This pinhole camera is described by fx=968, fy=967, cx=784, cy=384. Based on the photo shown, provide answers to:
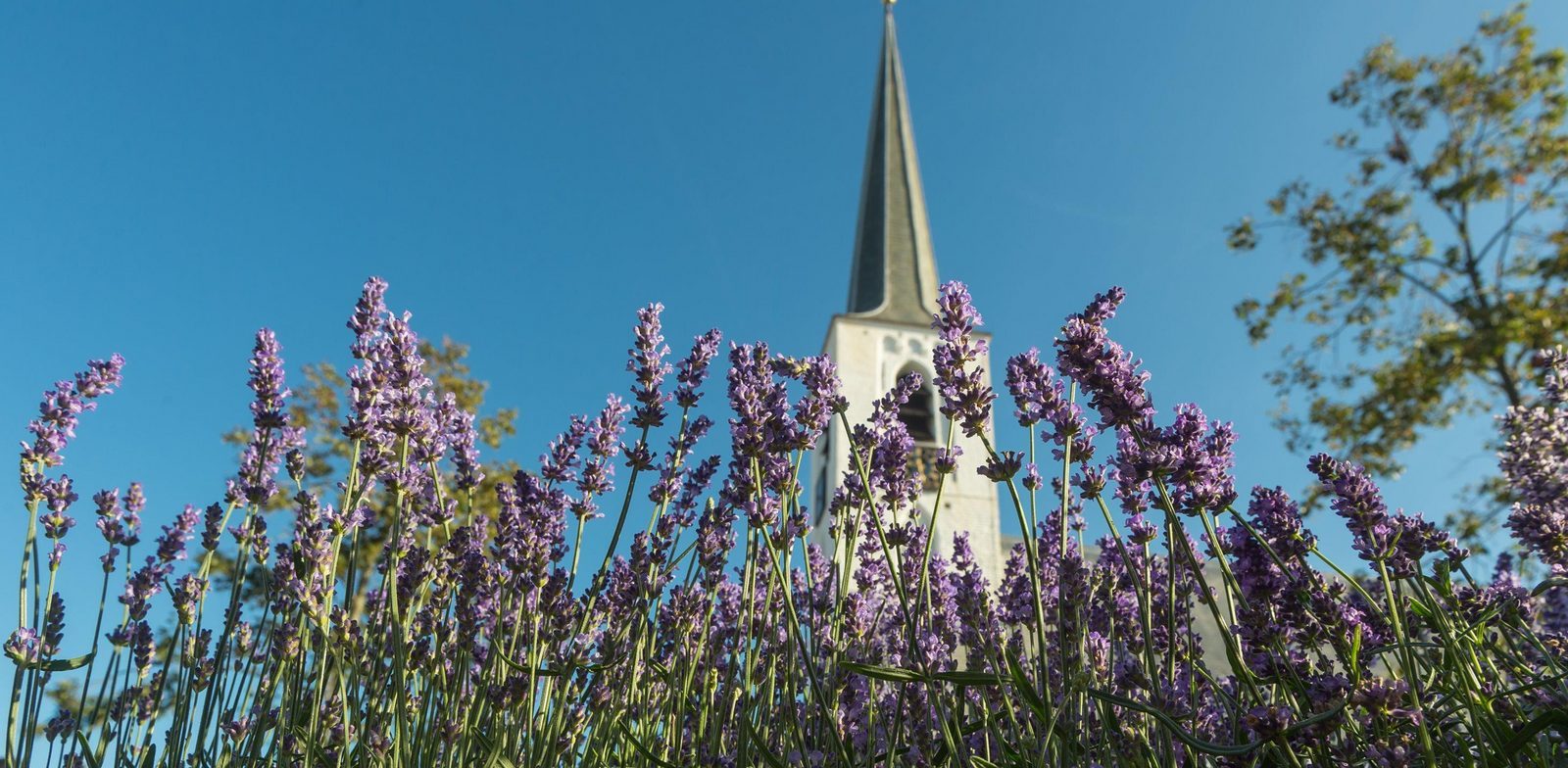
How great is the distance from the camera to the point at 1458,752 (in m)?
1.46

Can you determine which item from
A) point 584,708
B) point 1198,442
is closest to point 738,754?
point 584,708

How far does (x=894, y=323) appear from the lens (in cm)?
2878

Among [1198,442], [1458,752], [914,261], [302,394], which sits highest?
[914,261]

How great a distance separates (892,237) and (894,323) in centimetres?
311

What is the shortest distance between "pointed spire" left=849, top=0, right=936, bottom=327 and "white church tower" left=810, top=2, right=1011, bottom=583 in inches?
1.2

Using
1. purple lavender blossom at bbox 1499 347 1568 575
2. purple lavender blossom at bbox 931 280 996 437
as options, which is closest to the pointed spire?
purple lavender blossom at bbox 1499 347 1568 575

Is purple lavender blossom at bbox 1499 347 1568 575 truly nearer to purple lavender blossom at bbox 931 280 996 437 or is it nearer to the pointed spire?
purple lavender blossom at bbox 931 280 996 437

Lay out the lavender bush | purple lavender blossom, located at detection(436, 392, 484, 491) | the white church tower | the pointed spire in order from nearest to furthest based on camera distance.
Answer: the lavender bush → purple lavender blossom, located at detection(436, 392, 484, 491) → the white church tower → the pointed spire

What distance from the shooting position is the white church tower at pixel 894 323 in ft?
84.3

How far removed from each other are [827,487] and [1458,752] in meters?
25.2

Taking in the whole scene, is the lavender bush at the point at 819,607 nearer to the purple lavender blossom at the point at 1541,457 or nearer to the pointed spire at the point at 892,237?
the purple lavender blossom at the point at 1541,457

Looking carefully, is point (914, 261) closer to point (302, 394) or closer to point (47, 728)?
point (302, 394)

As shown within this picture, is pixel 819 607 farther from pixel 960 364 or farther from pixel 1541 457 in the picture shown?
pixel 1541 457

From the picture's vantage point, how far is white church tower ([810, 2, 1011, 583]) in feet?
84.3
